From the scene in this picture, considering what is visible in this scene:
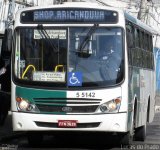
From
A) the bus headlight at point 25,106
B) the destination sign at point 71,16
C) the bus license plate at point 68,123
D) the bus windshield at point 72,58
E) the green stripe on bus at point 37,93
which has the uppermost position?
the destination sign at point 71,16

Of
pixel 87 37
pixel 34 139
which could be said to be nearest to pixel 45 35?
pixel 87 37

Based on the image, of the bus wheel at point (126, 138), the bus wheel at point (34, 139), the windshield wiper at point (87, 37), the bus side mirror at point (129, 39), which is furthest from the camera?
the bus wheel at point (34, 139)

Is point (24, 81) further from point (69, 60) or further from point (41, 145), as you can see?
point (41, 145)

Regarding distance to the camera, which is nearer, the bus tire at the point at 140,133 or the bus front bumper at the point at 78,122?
the bus front bumper at the point at 78,122

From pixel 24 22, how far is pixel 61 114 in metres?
2.11

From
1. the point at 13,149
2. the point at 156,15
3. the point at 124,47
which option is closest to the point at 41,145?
the point at 13,149

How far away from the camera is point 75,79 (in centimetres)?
1364

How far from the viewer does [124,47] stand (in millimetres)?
13938

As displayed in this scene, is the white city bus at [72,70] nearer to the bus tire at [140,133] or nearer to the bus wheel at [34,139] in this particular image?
the bus wheel at [34,139]

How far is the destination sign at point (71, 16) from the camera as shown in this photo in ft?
45.8

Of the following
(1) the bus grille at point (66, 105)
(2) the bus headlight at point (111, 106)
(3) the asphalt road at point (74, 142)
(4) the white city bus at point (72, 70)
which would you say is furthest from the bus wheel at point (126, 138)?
(1) the bus grille at point (66, 105)

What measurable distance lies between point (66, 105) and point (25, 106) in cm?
85

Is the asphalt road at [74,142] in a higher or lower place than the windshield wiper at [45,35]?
lower

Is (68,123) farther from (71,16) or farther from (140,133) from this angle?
(140,133)
